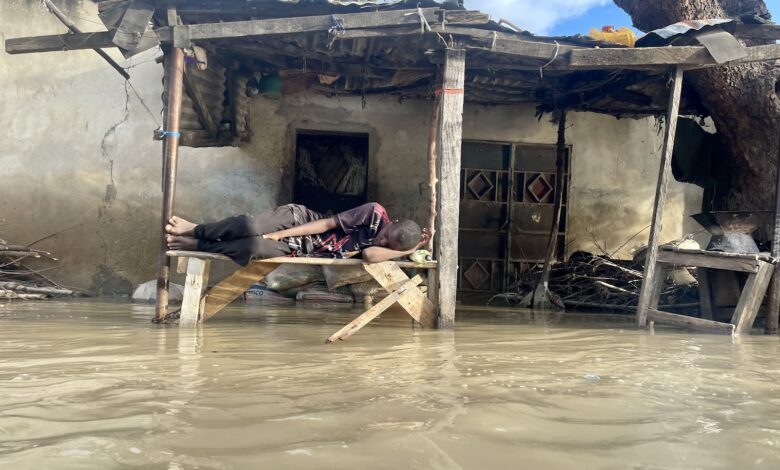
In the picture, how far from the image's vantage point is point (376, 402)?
2.20m

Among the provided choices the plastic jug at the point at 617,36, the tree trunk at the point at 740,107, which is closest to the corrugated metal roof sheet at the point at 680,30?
the plastic jug at the point at 617,36

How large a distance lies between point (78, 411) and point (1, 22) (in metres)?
7.86

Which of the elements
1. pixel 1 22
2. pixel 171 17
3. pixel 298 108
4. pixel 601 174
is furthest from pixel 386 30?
pixel 1 22

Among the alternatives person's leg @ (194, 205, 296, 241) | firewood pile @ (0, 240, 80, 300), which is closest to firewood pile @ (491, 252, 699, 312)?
person's leg @ (194, 205, 296, 241)

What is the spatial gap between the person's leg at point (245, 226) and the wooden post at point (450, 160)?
4.17 feet

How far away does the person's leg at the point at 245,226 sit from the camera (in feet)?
14.2

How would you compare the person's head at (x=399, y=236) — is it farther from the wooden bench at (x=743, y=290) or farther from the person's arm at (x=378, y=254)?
the wooden bench at (x=743, y=290)

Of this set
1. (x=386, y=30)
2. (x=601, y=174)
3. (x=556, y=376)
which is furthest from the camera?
(x=601, y=174)

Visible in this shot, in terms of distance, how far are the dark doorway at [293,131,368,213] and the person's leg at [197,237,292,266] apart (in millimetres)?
5121

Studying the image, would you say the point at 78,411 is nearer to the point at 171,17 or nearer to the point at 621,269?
the point at 171,17

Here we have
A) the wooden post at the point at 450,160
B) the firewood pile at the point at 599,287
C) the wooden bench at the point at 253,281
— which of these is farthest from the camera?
the firewood pile at the point at 599,287

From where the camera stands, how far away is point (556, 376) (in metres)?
2.79

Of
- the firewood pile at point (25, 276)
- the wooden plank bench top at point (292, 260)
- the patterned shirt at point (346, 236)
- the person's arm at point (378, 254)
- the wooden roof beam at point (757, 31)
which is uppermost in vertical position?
the wooden roof beam at point (757, 31)

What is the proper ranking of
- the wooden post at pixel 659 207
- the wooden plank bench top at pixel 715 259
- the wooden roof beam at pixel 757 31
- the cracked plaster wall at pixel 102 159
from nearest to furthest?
the wooden plank bench top at pixel 715 259 < the wooden post at pixel 659 207 < the wooden roof beam at pixel 757 31 < the cracked plaster wall at pixel 102 159
